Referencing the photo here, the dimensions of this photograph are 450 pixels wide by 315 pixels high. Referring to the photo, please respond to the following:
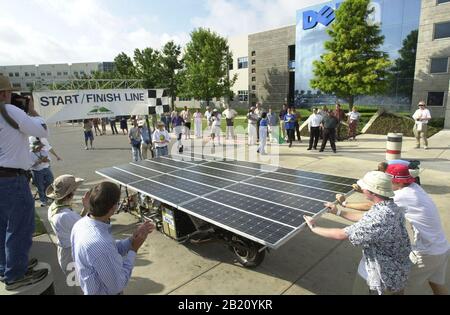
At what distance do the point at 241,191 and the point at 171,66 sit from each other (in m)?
41.7

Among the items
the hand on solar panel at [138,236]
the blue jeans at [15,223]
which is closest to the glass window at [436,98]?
the hand on solar panel at [138,236]

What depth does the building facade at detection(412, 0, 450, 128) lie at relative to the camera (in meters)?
23.4

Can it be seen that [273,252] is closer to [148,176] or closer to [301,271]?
[301,271]

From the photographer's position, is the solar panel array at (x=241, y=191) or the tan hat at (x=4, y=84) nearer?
the tan hat at (x=4, y=84)

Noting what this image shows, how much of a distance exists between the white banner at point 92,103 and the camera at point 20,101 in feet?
13.3

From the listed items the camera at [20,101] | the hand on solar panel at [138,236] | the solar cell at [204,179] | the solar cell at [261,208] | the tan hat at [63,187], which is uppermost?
the camera at [20,101]

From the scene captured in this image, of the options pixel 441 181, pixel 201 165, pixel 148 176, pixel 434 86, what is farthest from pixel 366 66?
pixel 148 176

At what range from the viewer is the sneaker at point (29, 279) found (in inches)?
138

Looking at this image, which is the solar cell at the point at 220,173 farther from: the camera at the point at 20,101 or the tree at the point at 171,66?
the tree at the point at 171,66

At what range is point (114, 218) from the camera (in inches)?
271

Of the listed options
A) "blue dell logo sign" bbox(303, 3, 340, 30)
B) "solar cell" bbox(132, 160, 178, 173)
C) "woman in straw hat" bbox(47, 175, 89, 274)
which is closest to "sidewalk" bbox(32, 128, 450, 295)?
"woman in straw hat" bbox(47, 175, 89, 274)

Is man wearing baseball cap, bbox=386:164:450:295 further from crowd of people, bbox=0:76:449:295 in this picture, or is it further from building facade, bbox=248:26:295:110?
building facade, bbox=248:26:295:110
